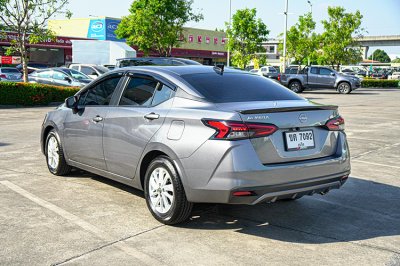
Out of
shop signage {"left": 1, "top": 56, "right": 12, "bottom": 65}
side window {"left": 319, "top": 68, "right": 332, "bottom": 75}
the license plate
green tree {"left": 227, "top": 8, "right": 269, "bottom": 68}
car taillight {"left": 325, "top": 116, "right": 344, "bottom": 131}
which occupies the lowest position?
the license plate

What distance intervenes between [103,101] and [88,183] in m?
1.20

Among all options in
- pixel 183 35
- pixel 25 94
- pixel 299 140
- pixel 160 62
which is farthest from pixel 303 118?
pixel 183 35

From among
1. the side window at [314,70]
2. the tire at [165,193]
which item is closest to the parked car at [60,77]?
the side window at [314,70]

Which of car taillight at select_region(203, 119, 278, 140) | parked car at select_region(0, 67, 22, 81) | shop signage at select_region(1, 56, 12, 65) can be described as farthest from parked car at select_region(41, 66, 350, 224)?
shop signage at select_region(1, 56, 12, 65)

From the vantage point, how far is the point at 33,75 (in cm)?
2311

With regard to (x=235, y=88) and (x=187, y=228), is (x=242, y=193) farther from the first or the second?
(x=235, y=88)

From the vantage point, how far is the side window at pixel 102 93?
18.7 feet

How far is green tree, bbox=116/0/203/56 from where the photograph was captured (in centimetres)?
4084

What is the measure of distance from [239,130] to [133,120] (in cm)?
139

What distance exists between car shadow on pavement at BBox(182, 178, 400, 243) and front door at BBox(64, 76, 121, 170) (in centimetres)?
140

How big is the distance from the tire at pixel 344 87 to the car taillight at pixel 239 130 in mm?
29327

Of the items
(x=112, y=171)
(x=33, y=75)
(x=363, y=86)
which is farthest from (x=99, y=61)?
(x=112, y=171)

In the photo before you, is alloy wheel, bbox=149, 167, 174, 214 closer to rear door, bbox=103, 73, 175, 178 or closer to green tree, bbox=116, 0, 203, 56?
rear door, bbox=103, 73, 175, 178

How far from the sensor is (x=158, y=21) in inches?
1626
